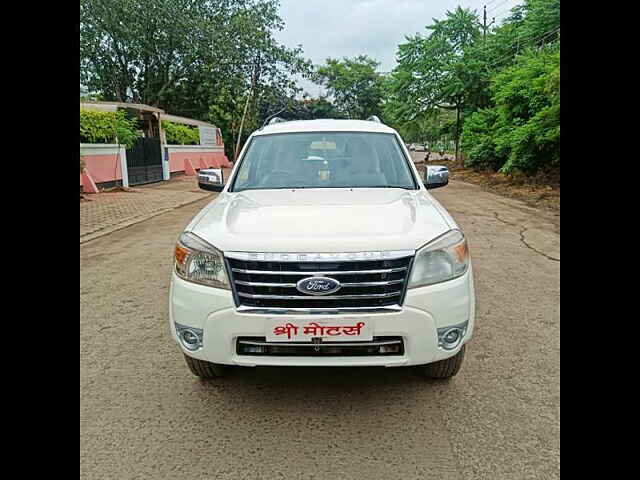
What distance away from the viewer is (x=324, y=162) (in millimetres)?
3883

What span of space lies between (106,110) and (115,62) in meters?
12.4

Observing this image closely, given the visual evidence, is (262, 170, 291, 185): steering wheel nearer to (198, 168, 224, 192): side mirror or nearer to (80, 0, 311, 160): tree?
(198, 168, 224, 192): side mirror

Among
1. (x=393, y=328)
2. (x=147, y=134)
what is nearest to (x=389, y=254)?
(x=393, y=328)

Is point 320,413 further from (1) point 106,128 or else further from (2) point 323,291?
(1) point 106,128

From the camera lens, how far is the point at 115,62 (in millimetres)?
26469

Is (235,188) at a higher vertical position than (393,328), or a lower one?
higher

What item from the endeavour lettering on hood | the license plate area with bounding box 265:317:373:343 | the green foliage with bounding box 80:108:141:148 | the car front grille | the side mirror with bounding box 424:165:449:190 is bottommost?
the license plate area with bounding box 265:317:373:343

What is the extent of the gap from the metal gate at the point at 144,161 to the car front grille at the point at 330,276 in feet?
48.6

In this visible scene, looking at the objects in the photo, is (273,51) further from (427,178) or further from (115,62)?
(427,178)

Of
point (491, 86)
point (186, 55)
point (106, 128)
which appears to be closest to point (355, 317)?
point (106, 128)

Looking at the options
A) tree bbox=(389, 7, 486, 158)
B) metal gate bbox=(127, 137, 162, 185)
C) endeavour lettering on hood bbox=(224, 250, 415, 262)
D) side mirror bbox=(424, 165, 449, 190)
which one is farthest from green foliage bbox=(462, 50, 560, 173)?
metal gate bbox=(127, 137, 162, 185)

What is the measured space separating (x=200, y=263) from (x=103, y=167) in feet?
42.9

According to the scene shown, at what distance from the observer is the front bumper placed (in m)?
2.39

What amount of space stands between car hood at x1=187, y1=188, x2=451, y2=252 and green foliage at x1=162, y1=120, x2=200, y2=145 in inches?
753
